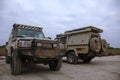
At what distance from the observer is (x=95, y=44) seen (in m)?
13.7

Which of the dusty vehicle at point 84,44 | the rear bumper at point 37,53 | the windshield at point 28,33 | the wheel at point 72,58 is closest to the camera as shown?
the rear bumper at point 37,53

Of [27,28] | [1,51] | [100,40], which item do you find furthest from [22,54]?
[1,51]

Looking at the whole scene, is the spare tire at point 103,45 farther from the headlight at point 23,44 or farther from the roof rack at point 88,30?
the headlight at point 23,44

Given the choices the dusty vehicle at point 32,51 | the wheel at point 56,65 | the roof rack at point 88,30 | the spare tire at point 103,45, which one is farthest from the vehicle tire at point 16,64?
the spare tire at point 103,45

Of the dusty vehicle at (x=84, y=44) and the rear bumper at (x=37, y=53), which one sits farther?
the dusty vehicle at (x=84, y=44)

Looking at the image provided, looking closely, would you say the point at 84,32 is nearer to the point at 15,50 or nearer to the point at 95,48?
the point at 95,48

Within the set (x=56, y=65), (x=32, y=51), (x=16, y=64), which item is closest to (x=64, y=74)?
(x=56, y=65)

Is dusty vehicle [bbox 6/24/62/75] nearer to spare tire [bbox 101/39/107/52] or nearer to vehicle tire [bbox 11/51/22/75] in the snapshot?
vehicle tire [bbox 11/51/22/75]

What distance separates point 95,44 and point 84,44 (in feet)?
2.66

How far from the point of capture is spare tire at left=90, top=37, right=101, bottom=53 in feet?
44.5

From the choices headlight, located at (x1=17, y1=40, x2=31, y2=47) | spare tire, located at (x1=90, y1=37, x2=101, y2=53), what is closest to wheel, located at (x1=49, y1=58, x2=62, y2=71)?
headlight, located at (x1=17, y1=40, x2=31, y2=47)

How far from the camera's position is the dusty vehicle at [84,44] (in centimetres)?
1380

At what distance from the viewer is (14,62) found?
8.37m

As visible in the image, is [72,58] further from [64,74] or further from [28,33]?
[64,74]
